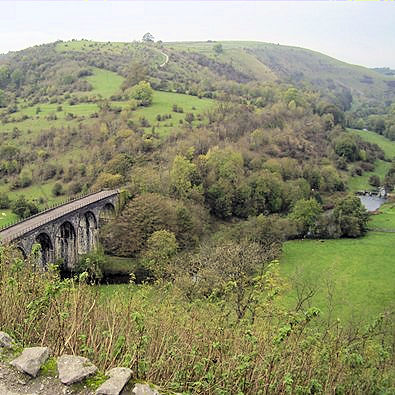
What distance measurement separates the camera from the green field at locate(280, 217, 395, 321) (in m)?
37.5

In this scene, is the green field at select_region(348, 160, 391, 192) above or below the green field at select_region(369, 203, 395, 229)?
above

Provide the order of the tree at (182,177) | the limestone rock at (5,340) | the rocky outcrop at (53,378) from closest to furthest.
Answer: the rocky outcrop at (53,378) → the limestone rock at (5,340) → the tree at (182,177)

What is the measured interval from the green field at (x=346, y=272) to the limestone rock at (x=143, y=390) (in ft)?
87.2

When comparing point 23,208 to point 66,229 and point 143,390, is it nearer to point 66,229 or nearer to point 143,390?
point 66,229

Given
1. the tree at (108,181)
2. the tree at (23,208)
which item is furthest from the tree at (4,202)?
the tree at (108,181)

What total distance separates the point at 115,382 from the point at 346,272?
45.1 metres

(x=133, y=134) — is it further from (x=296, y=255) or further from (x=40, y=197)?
(x=296, y=255)

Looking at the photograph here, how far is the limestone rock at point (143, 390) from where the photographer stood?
7020 mm

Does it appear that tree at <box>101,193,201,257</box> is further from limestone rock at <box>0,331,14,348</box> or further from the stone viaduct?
limestone rock at <box>0,331,14,348</box>

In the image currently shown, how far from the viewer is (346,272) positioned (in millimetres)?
48094

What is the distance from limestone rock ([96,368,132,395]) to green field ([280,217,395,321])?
87.1 ft

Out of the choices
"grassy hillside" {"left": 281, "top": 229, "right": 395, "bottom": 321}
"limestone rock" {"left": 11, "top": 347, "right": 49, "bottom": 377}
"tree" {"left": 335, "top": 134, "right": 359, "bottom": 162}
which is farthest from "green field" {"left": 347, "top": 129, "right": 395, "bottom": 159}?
"limestone rock" {"left": 11, "top": 347, "right": 49, "bottom": 377}

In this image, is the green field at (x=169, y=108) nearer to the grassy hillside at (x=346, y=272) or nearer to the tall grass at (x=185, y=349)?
the grassy hillside at (x=346, y=272)

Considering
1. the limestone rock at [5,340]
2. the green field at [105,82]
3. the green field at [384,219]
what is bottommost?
the green field at [384,219]
